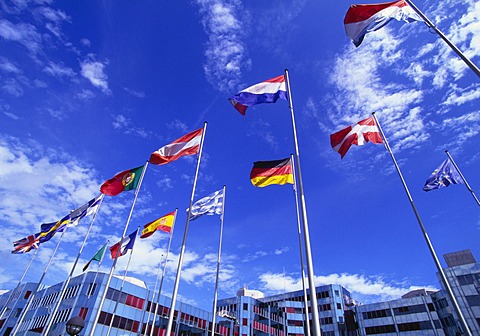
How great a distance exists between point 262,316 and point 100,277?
175 feet

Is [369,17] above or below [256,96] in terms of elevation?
above

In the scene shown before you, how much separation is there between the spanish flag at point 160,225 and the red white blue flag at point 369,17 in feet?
66.1

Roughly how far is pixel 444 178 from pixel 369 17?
529 inches

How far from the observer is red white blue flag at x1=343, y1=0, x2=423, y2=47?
11.9 metres

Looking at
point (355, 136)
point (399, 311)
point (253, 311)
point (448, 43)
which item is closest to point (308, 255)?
point (448, 43)

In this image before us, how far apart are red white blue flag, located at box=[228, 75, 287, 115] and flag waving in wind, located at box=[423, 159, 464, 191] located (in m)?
13.0

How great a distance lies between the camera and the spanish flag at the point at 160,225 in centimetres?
2502

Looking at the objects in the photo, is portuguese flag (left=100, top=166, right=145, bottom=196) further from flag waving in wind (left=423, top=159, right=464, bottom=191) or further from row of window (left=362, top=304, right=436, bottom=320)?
row of window (left=362, top=304, right=436, bottom=320)

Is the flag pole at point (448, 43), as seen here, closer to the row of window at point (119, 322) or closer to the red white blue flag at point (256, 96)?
Answer: the red white blue flag at point (256, 96)

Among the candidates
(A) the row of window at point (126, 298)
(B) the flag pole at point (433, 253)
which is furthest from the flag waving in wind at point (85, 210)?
(A) the row of window at point (126, 298)

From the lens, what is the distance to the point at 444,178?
1950cm

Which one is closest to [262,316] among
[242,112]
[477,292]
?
[477,292]

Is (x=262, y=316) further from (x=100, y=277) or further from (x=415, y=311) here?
(x=100, y=277)

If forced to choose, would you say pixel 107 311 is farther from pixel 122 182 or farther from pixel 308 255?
pixel 308 255
